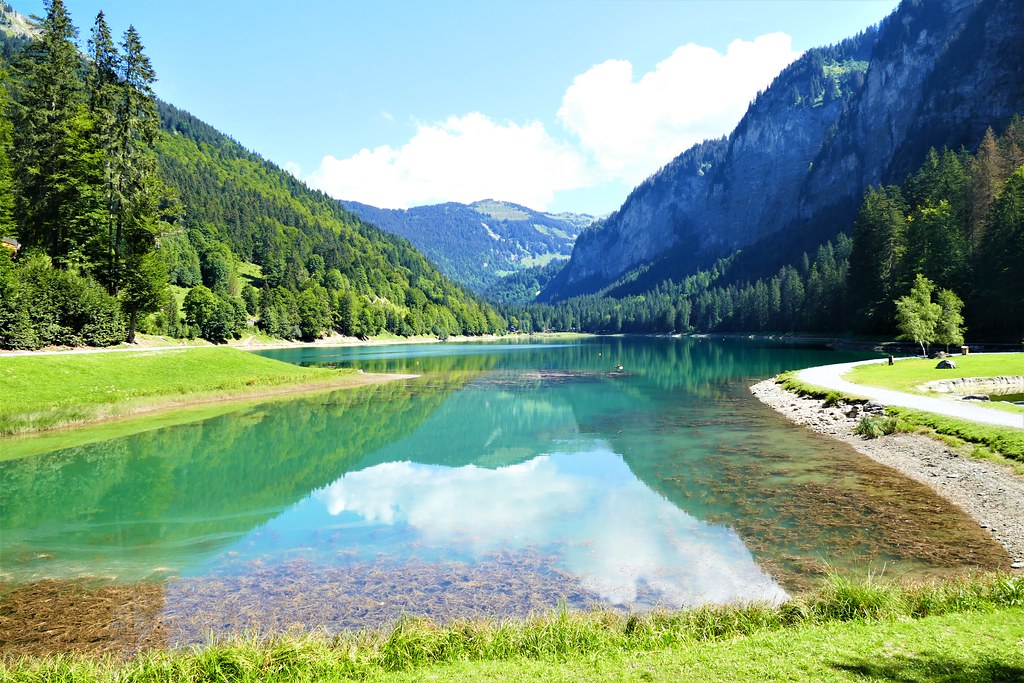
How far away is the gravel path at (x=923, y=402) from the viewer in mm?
25373

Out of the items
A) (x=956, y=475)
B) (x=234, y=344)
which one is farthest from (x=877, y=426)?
(x=234, y=344)

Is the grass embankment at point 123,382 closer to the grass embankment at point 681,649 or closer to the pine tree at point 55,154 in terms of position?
the pine tree at point 55,154

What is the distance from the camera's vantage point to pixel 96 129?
177ft

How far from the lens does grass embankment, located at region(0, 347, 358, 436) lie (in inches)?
1391

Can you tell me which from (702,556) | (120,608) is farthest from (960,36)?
(120,608)

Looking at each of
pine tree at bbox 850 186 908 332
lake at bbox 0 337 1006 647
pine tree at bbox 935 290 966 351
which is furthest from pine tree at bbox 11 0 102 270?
pine tree at bbox 850 186 908 332

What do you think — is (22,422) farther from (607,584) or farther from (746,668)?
(746,668)

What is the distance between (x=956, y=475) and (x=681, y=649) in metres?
18.5

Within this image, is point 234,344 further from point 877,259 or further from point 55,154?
point 877,259

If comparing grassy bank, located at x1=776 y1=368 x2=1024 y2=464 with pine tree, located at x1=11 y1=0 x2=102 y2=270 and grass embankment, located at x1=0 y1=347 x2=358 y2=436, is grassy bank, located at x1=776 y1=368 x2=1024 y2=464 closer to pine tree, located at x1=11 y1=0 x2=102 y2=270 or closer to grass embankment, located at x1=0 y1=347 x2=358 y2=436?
grass embankment, located at x1=0 y1=347 x2=358 y2=436

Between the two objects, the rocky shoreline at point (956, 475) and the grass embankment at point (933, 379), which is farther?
the grass embankment at point (933, 379)

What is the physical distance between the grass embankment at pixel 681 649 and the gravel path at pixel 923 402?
64.0ft

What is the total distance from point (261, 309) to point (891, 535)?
15076cm

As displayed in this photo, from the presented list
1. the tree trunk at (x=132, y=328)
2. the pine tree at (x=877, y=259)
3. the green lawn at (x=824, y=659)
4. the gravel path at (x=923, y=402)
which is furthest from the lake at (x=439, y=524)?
the pine tree at (x=877, y=259)
